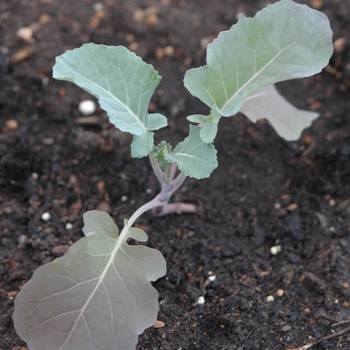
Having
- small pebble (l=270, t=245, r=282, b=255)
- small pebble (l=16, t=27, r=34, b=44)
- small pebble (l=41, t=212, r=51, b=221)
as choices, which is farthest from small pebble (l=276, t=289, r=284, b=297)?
small pebble (l=16, t=27, r=34, b=44)

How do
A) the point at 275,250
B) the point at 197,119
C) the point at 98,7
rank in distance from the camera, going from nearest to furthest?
the point at 197,119, the point at 275,250, the point at 98,7

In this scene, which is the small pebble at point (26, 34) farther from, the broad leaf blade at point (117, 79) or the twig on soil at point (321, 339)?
the twig on soil at point (321, 339)

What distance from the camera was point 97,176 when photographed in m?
2.09

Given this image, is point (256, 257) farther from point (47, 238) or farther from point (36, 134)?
point (36, 134)

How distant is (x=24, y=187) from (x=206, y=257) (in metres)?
0.84

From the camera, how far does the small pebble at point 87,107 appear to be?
2305 millimetres

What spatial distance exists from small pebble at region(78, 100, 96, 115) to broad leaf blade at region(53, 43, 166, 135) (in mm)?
799

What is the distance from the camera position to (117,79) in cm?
153

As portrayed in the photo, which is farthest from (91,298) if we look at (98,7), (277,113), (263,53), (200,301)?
(98,7)

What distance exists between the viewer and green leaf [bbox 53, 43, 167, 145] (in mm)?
1449

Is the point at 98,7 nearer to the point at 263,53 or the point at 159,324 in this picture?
the point at 263,53

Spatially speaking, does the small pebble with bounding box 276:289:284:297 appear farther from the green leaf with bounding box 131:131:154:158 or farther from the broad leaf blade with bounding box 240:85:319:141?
the green leaf with bounding box 131:131:154:158

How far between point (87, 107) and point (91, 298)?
46.4 inches

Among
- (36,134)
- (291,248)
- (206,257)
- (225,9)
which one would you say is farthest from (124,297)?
(225,9)
